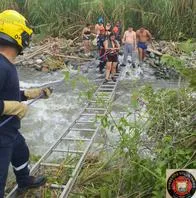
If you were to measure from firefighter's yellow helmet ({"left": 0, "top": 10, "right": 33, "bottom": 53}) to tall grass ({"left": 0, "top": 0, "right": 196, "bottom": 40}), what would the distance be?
1380 cm

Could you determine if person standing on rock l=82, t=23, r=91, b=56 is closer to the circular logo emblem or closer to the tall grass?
the tall grass

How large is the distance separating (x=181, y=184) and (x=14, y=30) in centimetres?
163

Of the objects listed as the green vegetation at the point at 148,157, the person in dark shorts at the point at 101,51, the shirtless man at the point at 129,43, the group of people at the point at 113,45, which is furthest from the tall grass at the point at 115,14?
the green vegetation at the point at 148,157

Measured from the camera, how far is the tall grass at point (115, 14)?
1673 cm

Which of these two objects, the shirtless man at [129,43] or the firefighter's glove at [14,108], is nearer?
the firefighter's glove at [14,108]

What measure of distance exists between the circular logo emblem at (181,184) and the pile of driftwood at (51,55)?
37.9 feet

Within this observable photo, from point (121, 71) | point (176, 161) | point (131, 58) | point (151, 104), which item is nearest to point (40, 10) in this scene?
point (131, 58)

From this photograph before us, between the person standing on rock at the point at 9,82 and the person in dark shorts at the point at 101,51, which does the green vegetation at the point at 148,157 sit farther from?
the person in dark shorts at the point at 101,51

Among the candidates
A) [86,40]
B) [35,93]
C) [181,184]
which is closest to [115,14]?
[86,40]

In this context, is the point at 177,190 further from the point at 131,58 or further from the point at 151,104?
the point at 131,58

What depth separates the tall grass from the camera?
1673 centimetres

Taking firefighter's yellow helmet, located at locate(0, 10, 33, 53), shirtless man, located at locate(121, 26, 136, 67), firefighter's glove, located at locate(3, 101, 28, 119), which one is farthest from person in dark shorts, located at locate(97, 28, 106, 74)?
firefighter's glove, located at locate(3, 101, 28, 119)

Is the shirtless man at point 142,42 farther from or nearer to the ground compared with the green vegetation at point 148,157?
nearer to the ground

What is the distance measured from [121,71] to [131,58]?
1.83 m
